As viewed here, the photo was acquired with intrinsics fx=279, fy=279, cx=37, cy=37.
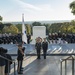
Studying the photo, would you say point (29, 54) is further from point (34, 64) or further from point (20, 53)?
point (20, 53)

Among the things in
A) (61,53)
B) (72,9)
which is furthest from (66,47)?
(72,9)

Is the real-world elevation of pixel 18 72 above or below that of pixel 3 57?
below

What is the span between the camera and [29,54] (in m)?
22.0

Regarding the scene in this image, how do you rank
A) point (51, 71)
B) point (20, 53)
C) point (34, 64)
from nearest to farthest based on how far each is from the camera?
point (20, 53) → point (51, 71) → point (34, 64)

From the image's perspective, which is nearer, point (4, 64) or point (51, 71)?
point (4, 64)

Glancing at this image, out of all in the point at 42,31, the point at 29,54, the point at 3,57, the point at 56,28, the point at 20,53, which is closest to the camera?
the point at 3,57

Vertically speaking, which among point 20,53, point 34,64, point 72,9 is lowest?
point 34,64

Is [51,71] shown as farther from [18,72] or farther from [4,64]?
[4,64]

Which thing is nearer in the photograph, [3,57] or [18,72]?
[3,57]

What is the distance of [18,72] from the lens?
45.9ft

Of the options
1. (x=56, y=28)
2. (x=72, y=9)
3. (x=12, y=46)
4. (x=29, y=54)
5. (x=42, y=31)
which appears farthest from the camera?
(x=56, y=28)

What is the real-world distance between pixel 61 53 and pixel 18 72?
29.3 feet

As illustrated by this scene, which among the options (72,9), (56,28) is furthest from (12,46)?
(56,28)

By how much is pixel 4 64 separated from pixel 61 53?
12443mm
